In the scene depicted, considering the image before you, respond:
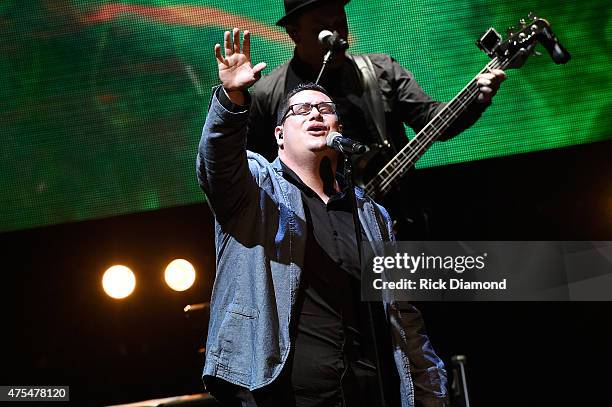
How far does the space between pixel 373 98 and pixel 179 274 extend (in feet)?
5.11

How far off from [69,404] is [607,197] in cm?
335

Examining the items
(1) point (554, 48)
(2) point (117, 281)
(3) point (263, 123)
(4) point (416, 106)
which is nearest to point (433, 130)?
(4) point (416, 106)

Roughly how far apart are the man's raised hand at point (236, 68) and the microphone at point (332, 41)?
1313 mm

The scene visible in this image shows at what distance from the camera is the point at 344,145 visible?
2.73 meters

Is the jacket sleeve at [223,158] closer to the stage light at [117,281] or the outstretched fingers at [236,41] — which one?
the outstretched fingers at [236,41]

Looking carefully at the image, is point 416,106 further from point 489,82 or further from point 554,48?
point 554,48

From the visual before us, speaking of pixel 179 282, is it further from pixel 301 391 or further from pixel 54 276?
pixel 301 391

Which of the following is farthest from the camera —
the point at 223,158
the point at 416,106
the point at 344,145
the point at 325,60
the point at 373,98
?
the point at 416,106

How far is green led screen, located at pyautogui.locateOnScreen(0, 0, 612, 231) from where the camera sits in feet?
15.1

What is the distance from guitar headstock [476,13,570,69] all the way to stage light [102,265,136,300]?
2.39 meters

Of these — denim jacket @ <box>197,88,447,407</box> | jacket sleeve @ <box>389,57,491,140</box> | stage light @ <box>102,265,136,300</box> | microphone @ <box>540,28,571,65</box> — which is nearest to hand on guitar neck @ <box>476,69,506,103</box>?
jacket sleeve @ <box>389,57,491,140</box>

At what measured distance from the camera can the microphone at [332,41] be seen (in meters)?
3.94

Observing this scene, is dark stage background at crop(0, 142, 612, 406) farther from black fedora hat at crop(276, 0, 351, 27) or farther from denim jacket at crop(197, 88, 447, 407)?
denim jacket at crop(197, 88, 447, 407)

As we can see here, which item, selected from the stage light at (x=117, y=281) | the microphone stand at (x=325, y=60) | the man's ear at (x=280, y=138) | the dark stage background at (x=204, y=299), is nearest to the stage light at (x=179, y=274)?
the dark stage background at (x=204, y=299)
